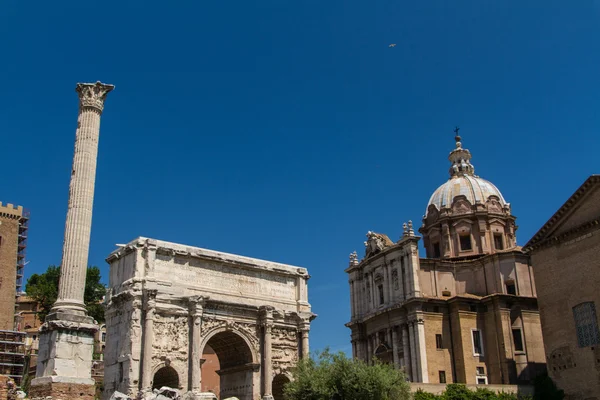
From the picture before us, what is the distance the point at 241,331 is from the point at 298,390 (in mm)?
6102

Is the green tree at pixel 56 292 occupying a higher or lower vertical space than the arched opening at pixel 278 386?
higher

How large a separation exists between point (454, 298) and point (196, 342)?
859 inches

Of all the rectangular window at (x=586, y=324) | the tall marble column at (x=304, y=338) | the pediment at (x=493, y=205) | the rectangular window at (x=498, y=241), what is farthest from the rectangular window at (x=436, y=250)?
the tall marble column at (x=304, y=338)

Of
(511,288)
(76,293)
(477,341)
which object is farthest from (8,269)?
(511,288)

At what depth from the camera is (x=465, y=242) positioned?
57.5 m

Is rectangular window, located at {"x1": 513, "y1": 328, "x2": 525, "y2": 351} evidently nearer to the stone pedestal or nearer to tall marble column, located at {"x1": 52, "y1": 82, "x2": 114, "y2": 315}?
tall marble column, located at {"x1": 52, "y1": 82, "x2": 114, "y2": 315}

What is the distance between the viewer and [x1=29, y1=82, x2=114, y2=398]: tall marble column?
21.8 meters

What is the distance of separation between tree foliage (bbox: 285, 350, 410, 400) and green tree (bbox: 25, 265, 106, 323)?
30728 mm

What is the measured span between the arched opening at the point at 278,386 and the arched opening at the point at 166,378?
6475 mm

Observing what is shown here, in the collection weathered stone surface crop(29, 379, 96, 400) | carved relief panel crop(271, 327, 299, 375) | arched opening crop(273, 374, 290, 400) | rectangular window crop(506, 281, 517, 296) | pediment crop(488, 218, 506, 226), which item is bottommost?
weathered stone surface crop(29, 379, 96, 400)

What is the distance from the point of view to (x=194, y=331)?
119 feet

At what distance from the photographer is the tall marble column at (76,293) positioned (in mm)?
21781

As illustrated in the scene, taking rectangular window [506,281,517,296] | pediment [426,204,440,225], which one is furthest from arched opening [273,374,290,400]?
pediment [426,204,440,225]

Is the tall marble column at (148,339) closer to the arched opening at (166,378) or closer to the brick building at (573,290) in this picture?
the arched opening at (166,378)
